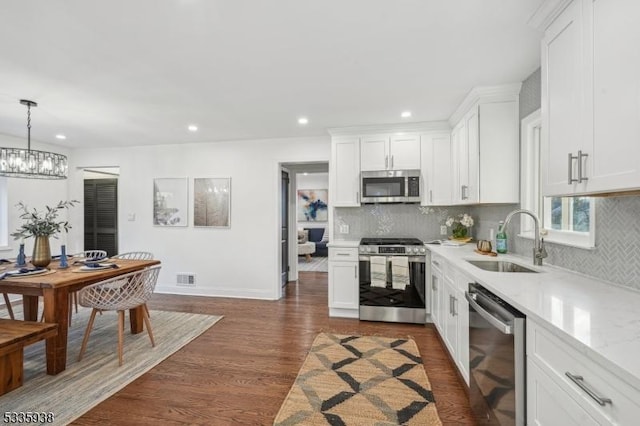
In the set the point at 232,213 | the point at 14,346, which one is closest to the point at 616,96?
the point at 14,346

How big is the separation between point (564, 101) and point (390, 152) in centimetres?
234

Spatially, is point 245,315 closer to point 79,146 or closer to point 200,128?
point 200,128

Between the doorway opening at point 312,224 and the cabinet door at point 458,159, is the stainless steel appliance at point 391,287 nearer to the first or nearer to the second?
the cabinet door at point 458,159

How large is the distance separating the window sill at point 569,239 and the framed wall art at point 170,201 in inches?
182

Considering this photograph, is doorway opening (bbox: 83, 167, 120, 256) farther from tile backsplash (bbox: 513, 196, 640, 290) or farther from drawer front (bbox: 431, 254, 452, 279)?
tile backsplash (bbox: 513, 196, 640, 290)

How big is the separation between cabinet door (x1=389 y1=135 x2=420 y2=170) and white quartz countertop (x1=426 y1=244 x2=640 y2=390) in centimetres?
201

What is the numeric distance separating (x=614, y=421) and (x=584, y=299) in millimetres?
705

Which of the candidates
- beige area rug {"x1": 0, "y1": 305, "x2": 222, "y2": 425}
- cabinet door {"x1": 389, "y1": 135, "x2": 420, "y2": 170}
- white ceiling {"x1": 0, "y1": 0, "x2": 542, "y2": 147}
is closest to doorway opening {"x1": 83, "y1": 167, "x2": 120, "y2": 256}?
beige area rug {"x1": 0, "y1": 305, "x2": 222, "y2": 425}

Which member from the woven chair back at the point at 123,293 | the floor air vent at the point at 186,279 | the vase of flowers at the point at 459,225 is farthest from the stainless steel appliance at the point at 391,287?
the floor air vent at the point at 186,279

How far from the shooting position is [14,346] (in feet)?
6.56

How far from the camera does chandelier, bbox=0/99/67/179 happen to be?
9.29ft

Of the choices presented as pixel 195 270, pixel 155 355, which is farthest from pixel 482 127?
pixel 195 270

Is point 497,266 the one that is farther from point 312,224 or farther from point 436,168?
point 312,224

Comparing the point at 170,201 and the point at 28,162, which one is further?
the point at 170,201
